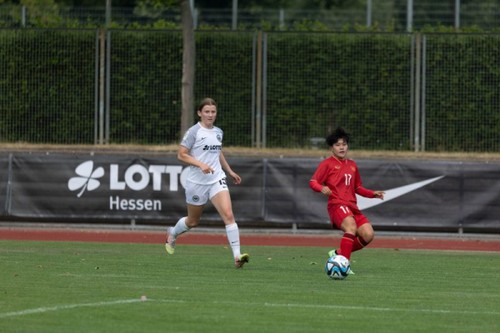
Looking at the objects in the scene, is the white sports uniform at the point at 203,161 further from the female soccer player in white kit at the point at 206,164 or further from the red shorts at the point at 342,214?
the red shorts at the point at 342,214

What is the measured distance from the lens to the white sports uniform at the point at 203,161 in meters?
15.7

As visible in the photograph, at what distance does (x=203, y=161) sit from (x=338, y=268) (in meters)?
2.64

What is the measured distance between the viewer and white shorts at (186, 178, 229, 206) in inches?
619

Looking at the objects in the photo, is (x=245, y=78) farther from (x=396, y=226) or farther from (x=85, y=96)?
(x=396, y=226)

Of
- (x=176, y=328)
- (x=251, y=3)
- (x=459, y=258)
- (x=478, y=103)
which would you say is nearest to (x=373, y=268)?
(x=459, y=258)

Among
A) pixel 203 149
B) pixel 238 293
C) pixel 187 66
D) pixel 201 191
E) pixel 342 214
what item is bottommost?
pixel 238 293

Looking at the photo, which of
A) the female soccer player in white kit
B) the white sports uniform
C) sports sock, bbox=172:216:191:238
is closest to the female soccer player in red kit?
the female soccer player in white kit

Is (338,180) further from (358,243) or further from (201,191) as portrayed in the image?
(201,191)

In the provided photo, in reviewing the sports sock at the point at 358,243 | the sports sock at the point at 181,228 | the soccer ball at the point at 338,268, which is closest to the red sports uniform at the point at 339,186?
the sports sock at the point at 358,243

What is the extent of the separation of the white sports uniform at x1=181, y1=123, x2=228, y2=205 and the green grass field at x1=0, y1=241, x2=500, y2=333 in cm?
95

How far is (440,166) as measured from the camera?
24469 mm

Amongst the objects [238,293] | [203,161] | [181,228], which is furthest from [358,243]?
[238,293]

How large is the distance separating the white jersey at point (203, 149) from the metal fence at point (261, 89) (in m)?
13.1

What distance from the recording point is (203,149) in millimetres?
15719
